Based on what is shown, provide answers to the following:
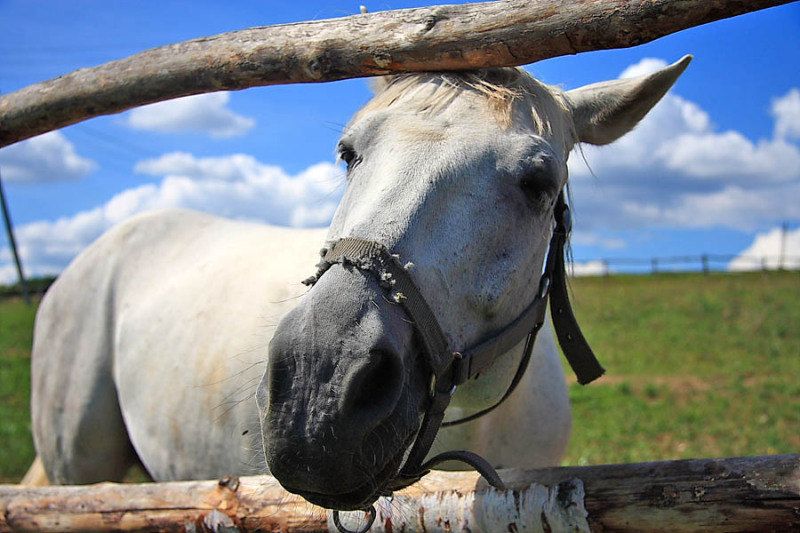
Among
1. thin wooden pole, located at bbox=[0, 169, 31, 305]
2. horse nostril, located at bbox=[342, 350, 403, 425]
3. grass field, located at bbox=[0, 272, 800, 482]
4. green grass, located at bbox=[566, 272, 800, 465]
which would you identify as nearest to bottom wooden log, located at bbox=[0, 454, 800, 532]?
horse nostril, located at bbox=[342, 350, 403, 425]

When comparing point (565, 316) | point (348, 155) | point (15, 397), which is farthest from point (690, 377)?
point (15, 397)

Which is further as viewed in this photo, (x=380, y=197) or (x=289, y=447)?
(x=380, y=197)

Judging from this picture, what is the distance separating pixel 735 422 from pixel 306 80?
8158 millimetres

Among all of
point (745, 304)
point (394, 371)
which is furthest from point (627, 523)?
point (745, 304)

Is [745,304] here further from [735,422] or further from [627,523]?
[627,523]

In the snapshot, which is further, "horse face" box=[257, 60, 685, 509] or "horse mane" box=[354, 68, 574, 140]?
"horse mane" box=[354, 68, 574, 140]

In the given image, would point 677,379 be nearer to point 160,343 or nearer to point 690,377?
point 690,377

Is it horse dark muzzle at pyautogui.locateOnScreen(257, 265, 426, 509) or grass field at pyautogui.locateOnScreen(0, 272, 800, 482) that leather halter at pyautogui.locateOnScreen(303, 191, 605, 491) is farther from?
grass field at pyautogui.locateOnScreen(0, 272, 800, 482)

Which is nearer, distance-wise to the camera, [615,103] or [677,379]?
[615,103]

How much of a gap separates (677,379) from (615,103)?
10.1 meters

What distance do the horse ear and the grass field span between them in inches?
189

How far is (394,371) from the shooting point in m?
1.59

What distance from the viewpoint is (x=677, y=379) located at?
11.5 metres

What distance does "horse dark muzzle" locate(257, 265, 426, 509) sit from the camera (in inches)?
60.7
